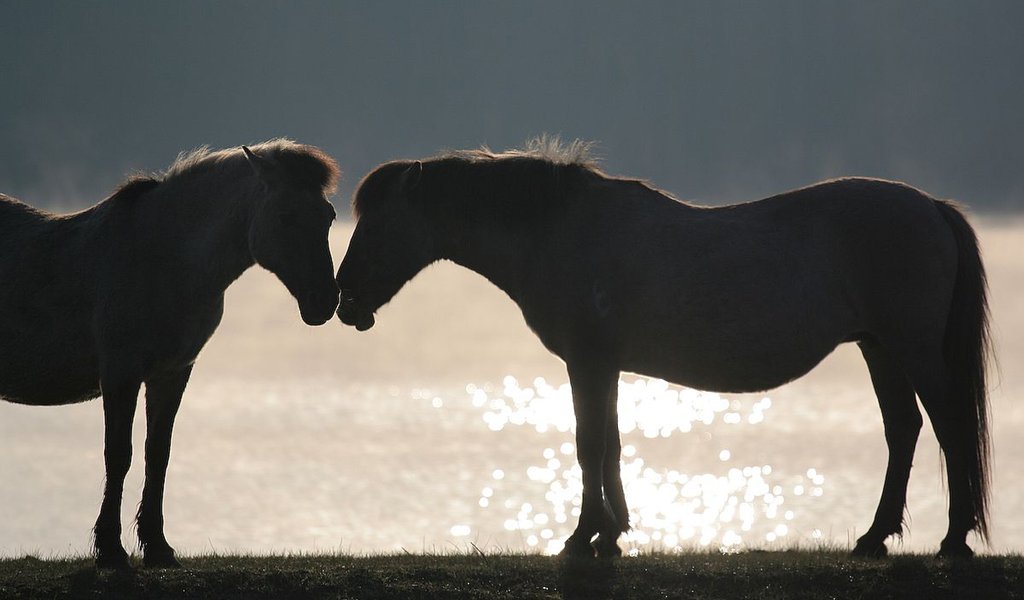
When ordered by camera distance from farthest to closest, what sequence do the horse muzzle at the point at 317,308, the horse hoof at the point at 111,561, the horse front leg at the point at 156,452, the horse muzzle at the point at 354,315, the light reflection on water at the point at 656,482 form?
the light reflection on water at the point at 656,482, the horse muzzle at the point at 354,315, the horse front leg at the point at 156,452, the horse muzzle at the point at 317,308, the horse hoof at the point at 111,561

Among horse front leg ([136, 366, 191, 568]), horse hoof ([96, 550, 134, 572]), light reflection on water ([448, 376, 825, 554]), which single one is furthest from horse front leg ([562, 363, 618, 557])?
light reflection on water ([448, 376, 825, 554])

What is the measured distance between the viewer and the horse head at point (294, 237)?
1074 cm

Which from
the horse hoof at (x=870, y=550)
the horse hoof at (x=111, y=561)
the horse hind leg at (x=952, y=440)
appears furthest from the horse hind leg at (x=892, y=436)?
the horse hoof at (x=111, y=561)

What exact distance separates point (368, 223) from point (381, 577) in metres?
3.28

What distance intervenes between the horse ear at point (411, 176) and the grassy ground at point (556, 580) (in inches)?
128

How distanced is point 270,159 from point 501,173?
79.3 inches

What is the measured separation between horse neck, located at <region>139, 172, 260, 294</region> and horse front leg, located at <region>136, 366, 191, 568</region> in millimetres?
887

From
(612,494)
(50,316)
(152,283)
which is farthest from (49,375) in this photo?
(612,494)

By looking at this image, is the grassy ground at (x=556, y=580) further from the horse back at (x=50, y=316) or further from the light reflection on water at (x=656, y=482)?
the light reflection on water at (x=656, y=482)

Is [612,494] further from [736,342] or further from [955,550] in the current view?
[955,550]

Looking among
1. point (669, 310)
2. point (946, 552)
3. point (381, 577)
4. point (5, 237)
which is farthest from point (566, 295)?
point (5, 237)

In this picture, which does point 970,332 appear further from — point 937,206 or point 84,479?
point 84,479

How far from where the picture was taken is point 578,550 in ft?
35.4

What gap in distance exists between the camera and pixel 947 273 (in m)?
11.2
